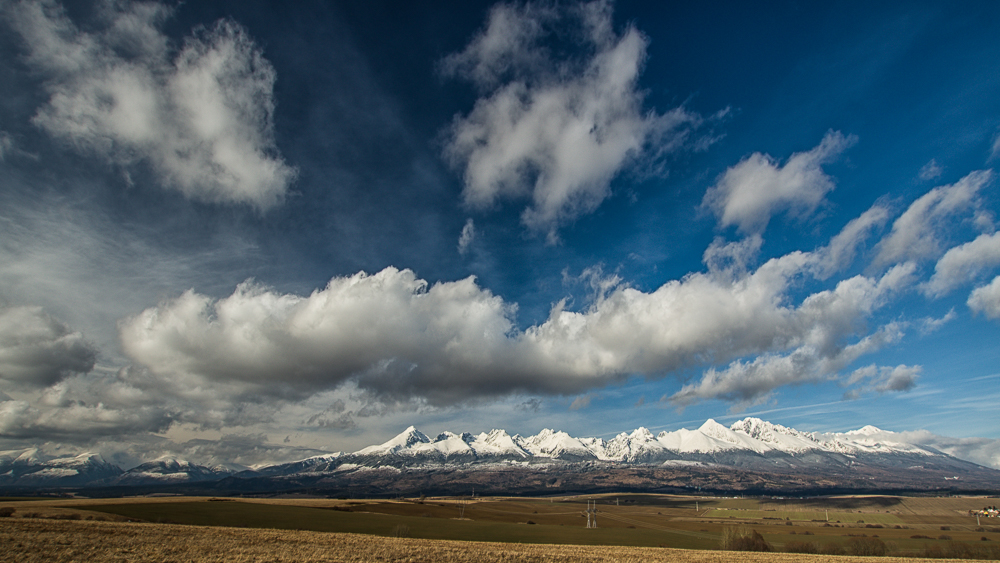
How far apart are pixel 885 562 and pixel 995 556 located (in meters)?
74.1

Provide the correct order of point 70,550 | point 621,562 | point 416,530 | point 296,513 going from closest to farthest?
1. point 70,550
2. point 621,562
3. point 416,530
4. point 296,513

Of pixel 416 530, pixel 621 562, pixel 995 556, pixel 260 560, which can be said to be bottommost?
pixel 995 556

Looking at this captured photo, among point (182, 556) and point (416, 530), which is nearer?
point (182, 556)

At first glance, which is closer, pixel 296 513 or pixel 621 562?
pixel 621 562

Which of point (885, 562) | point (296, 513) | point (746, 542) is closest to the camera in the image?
point (885, 562)

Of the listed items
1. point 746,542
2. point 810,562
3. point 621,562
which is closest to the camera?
point 621,562

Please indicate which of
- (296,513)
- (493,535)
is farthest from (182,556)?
(296,513)

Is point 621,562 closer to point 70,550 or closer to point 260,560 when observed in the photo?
point 260,560

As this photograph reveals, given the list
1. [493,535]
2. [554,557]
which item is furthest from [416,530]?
[554,557]

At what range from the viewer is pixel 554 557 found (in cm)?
4675

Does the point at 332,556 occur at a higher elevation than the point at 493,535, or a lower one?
higher

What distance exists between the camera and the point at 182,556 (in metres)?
36.1

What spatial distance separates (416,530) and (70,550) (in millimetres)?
74669

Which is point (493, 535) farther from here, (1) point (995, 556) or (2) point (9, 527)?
(1) point (995, 556)
